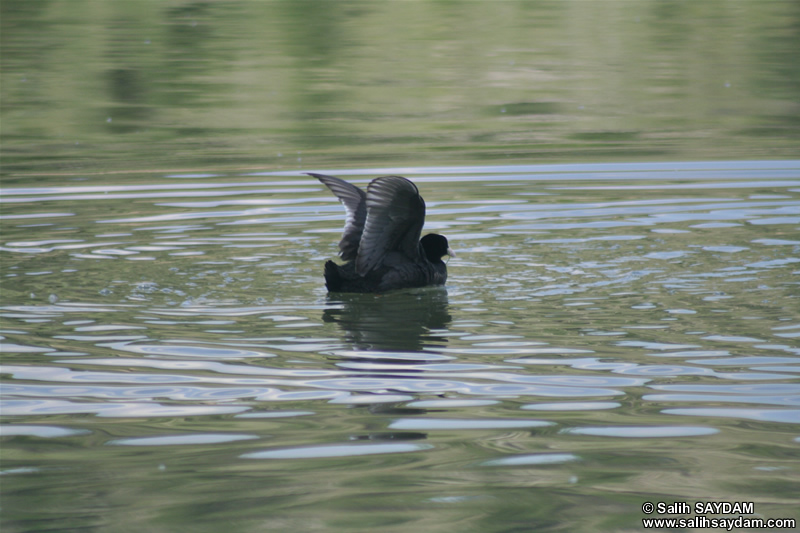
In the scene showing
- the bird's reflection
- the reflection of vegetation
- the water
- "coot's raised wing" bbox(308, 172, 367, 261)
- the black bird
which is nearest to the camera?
the water

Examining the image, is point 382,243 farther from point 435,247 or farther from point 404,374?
point 404,374

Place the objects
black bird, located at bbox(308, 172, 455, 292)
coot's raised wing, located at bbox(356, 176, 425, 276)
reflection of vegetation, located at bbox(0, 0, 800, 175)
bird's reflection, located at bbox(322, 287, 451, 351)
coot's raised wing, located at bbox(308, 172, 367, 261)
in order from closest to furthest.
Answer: bird's reflection, located at bbox(322, 287, 451, 351)
coot's raised wing, located at bbox(356, 176, 425, 276)
black bird, located at bbox(308, 172, 455, 292)
coot's raised wing, located at bbox(308, 172, 367, 261)
reflection of vegetation, located at bbox(0, 0, 800, 175)

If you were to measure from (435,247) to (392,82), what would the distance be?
45.6 feet

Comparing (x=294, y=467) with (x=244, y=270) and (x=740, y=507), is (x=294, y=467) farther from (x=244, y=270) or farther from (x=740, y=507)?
(x=244, y=270)

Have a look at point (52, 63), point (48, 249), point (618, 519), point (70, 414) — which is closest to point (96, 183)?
point (48, 249)

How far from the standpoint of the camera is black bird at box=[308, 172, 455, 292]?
8305 mm

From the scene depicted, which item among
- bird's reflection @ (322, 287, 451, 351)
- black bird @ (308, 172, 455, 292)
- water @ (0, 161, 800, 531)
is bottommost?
bird's reflection @ (322, 287, 451, 351)

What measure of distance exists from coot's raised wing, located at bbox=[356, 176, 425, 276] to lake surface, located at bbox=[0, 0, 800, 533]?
37 cm

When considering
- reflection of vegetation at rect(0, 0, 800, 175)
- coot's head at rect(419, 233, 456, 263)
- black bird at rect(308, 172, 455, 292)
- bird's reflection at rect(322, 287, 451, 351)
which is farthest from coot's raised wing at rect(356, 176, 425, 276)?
reflection of vegetation at rect(0, 0, 800, 175)

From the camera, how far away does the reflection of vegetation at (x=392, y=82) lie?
16547 millimetres

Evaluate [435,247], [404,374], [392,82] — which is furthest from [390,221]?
[392,82]

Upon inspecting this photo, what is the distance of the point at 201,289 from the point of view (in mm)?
8844

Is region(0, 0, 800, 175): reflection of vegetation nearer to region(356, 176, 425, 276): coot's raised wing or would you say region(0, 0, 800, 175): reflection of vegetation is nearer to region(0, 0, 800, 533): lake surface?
region(0, 0, 800, 533): lake surface

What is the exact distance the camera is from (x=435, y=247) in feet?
32.0
